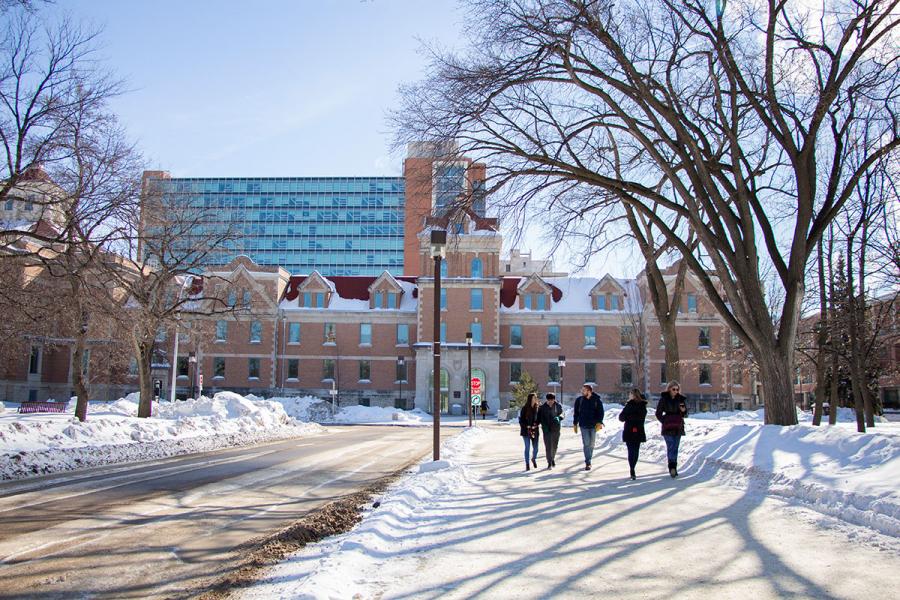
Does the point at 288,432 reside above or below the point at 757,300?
below

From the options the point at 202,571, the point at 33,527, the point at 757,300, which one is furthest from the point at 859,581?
the point at 757,300

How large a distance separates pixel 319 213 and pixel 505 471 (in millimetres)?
101515

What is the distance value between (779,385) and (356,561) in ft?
43.2

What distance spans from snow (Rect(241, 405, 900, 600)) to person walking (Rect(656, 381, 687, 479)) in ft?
1.96

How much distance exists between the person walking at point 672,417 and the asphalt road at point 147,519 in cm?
547

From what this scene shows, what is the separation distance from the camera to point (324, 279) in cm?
6381

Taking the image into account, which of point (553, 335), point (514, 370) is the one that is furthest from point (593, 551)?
point (553, 335)

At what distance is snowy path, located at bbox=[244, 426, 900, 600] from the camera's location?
17.7 ft

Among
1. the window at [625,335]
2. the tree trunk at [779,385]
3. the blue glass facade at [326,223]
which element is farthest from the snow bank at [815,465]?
the blue glass facade at [326,223]

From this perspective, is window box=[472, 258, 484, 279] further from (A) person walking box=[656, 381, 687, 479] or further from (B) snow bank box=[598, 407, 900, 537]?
(A) person walking box=[656, 381, 687, 479]

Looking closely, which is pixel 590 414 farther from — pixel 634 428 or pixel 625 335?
pixel 625 335

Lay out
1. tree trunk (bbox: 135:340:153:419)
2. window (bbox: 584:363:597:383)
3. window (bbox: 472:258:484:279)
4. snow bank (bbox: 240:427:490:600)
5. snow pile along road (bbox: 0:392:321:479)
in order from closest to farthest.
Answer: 1. snow bank (bbox: 240:427:490:600)
2. snow pile along road (bbox: 0:392:321:479)
3. tree trunk (bbox: 135:340:153:419)
4. window (bbox: 472:258:484:279)
5. window (bbox: 584:363:597:383)

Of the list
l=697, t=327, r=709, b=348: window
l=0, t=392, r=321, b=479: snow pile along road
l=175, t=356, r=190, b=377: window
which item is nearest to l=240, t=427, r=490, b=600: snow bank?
l=0, t=392, r=321, b=479: snow pile along road

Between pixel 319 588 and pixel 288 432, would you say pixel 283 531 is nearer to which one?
pixel 319 588
